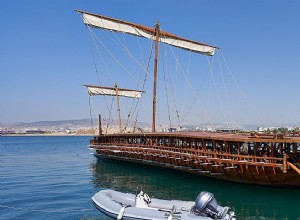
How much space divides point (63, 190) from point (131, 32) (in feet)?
73.0

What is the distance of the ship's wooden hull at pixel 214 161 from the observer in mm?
24844

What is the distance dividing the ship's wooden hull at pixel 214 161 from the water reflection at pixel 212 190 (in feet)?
2.35

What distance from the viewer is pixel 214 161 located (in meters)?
28.7

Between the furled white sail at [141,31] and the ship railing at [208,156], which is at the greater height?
the furled white sail at [141,31]

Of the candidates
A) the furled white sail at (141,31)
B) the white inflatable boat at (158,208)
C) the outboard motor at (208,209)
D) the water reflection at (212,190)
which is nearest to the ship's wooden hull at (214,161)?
the water reflection at (212,190)

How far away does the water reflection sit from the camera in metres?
20.6

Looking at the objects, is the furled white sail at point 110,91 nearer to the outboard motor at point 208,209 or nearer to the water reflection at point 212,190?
the water reflection at point 212,190

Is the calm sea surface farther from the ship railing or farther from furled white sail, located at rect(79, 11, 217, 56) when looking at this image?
furled white sail, located at rect(79, 11, 217, 56)

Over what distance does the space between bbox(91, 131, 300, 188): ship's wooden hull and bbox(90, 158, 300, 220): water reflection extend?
2.35 feet

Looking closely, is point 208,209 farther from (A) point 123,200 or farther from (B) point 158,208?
(A) point 123,200

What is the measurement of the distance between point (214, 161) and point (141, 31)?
21100mm

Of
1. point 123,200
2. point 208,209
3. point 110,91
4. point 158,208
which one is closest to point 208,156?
point 123,200

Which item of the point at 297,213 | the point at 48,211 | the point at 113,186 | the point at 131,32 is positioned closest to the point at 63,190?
the point at 113,186

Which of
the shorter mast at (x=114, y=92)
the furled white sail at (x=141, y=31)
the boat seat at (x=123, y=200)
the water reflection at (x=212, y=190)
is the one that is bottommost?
the water reflection at (x=212, y=190)
